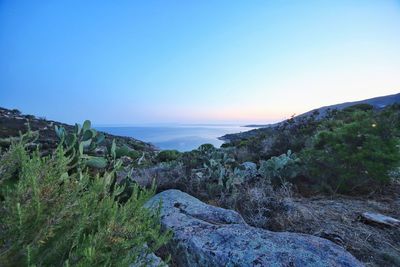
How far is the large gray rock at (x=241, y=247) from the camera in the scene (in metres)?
2.51

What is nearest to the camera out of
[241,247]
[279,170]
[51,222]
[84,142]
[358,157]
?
[51,222]

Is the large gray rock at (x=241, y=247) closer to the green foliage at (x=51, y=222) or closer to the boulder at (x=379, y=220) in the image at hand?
the green foliage at (x=51, y=222)

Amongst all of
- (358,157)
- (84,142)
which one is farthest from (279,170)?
(84,142)

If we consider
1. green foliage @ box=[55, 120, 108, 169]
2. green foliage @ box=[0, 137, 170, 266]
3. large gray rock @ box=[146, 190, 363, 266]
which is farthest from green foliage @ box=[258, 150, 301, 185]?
green foliage @ box=[0, 137, 170, 266]

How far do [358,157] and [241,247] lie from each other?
3562 millimetres

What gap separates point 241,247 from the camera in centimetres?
267

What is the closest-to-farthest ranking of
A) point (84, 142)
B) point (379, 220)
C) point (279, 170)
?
point (84, 142) → point (379, 220) → point (279, 170)

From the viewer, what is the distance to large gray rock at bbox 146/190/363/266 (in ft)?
8.23

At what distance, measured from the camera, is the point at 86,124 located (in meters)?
3.64

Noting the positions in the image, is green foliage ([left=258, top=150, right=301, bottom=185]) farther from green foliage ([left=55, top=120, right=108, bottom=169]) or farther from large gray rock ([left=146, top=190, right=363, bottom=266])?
green foliage ([left=55, top=120, right=108, bottom=169])

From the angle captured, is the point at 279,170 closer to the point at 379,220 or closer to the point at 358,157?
the point at 358,157

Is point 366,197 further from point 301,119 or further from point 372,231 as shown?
point 301,119

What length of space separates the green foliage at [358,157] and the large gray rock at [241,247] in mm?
2772

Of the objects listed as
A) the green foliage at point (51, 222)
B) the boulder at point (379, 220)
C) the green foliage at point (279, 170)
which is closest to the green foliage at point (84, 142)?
the green foliage at point (51, 222)
